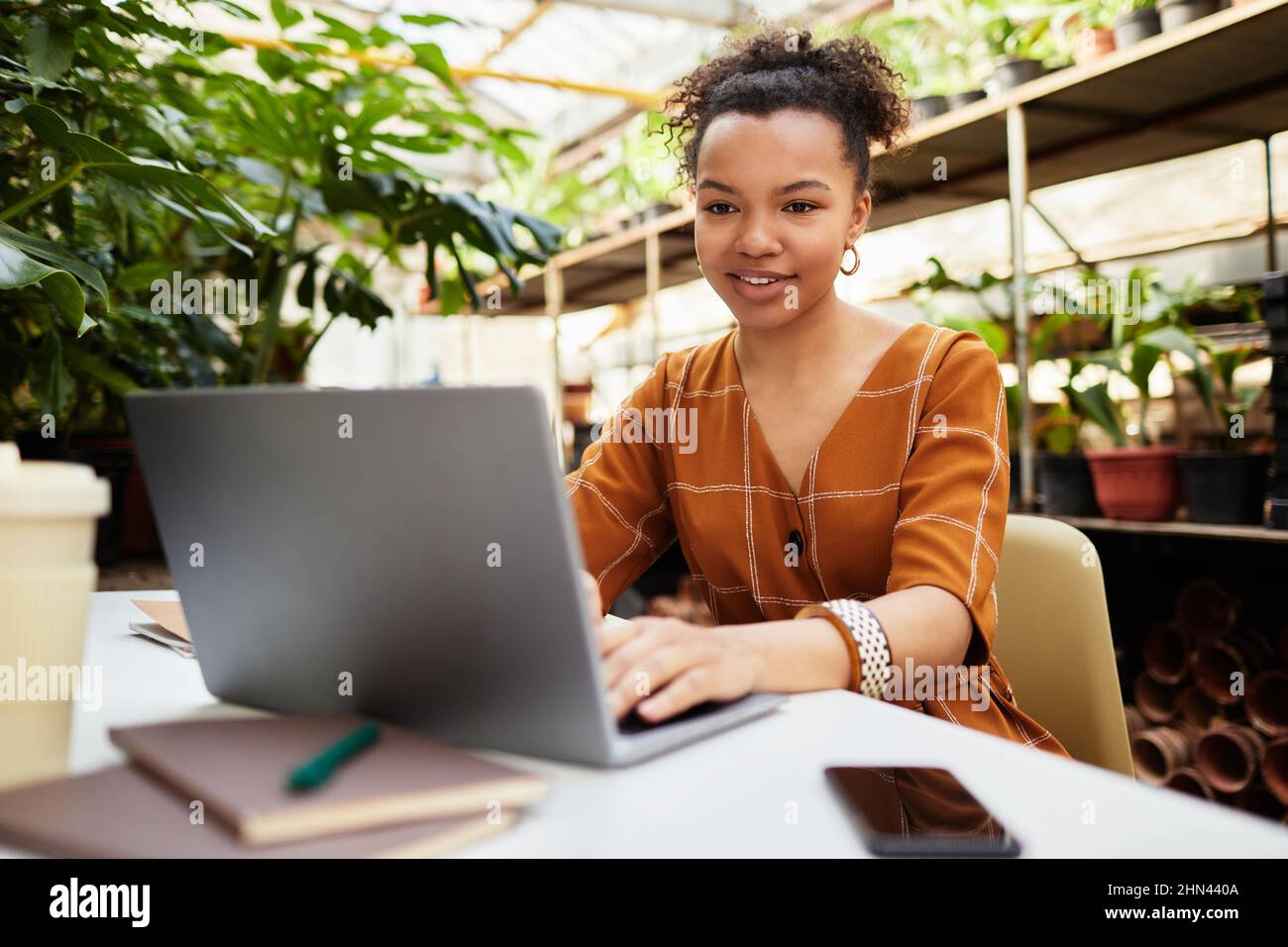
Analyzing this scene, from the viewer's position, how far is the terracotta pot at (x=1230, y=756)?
2.23 meters

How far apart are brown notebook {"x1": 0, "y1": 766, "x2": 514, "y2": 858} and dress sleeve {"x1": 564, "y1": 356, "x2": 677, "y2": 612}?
78 cm

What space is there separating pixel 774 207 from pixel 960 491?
0.38 meters

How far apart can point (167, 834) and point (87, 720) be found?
27 cm

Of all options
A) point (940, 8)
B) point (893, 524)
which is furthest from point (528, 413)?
point (940, 8)

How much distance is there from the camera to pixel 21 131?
1329 millimetres

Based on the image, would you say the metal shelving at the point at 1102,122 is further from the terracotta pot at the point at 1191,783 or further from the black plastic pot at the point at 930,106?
the terracotta pot at the point at 1191,783

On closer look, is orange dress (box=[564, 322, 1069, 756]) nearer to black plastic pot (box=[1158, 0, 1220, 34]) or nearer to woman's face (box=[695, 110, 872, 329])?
woman's face (box=[695, 110, 872, 329])

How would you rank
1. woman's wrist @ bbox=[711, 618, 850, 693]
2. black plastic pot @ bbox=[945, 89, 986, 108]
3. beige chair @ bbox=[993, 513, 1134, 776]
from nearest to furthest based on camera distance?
woman's wrist @ bbox=[711, 618, 850, 693] → beige chair @ bbox=[993, 513, 1134, 776] → black plastic pot @ bbox=[945, 89, 986, 108]

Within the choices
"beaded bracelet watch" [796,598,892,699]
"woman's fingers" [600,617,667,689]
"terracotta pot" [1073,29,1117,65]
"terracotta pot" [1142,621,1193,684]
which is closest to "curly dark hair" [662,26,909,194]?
"beaded bracelet watch" [796,598,892,699]

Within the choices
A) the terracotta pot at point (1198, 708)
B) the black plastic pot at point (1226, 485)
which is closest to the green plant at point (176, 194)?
the black plastic pot at point (1226, 485)

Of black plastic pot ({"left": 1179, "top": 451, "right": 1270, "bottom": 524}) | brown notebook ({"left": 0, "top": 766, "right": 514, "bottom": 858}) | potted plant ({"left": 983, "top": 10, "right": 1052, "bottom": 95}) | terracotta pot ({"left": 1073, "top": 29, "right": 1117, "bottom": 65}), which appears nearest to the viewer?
brown notebook ({"left": 0, "top": 766, "right": 514, "bottom": 858})

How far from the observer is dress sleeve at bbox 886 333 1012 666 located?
3.16 feet
